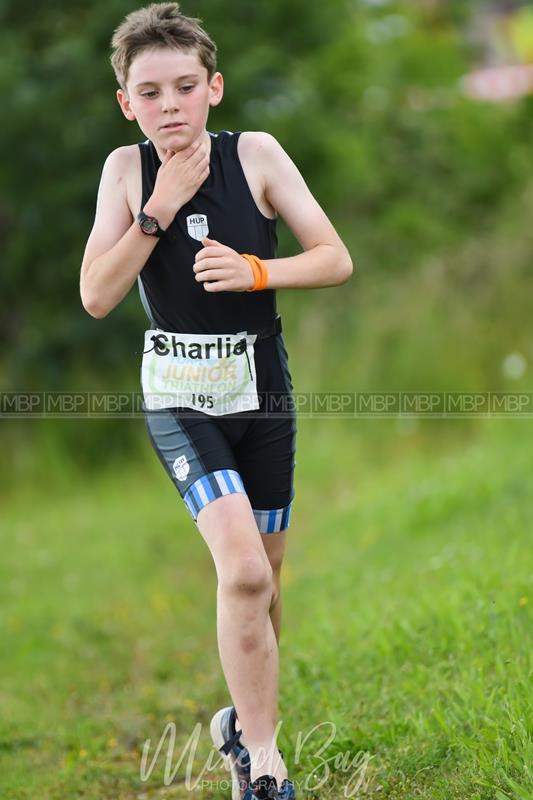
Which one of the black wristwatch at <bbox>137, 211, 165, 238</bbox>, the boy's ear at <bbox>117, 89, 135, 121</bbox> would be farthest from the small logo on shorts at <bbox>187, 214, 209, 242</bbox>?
the boy's ear at <bbox>117, 89, 135, 121</bbox>

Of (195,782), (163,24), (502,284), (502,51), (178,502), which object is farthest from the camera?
(502,51)

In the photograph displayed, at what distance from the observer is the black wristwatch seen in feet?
11.4

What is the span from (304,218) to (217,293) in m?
0.36

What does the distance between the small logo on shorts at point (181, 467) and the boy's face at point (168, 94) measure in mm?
971

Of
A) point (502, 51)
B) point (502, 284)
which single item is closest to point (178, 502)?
point (502, 284)

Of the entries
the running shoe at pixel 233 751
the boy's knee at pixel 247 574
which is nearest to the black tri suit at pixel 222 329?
the boy's knee at pixel 247 574

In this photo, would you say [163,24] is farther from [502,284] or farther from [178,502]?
[502,284]

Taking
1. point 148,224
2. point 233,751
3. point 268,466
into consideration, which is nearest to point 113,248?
point 148,224

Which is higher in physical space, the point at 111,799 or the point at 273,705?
the point at 273,705

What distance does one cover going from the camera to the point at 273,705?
11.7ft

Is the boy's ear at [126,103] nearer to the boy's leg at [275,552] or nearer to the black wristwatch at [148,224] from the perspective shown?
the black wristwatch at [148,224]

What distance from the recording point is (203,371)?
3.66 meters

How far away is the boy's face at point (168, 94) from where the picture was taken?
3525 mm

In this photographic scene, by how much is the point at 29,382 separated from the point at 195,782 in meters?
9.54
